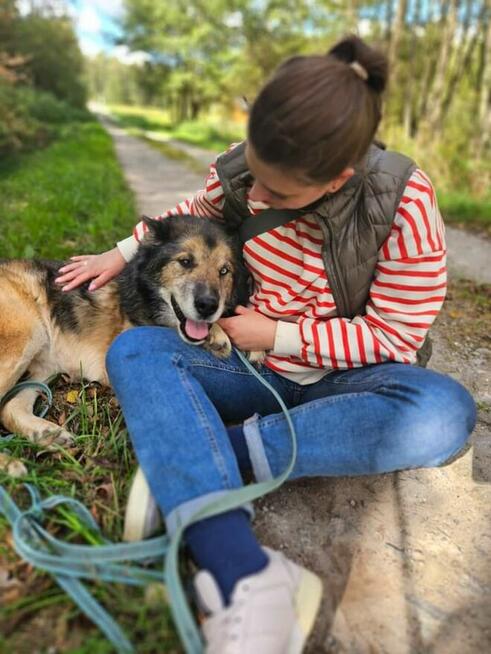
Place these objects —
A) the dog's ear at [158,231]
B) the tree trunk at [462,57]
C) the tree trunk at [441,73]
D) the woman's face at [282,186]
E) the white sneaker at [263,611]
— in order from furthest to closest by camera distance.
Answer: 1. the tree trunk at [462,57]
2. the tree trunk at [441,73]
3. the dog's ear at [158,231]
4. the woman's face at [282,186]
5. the white sneaker at [263,611]

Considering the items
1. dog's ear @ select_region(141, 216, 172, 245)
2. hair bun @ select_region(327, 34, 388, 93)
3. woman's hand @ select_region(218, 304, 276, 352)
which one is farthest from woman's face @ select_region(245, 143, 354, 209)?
dog's ear @ select_region(141, 216, 172, 245)

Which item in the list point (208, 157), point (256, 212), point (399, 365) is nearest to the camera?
point (399, 365)

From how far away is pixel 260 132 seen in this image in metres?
1.64

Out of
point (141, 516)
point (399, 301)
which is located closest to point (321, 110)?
point (399, 301)

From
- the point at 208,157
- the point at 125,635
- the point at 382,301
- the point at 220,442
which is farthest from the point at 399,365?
the point at 208,157

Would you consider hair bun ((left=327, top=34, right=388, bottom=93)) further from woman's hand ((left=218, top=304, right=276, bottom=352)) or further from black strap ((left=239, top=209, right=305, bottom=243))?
woman's hand ((left=218, top=304, right=276, bottom=352))

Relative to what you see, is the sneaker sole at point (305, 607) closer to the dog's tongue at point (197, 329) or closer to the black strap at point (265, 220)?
the dog's tongue at point (197, 329)

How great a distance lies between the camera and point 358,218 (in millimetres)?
2055

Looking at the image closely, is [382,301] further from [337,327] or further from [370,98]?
[370,98]

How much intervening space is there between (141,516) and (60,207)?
5.39m

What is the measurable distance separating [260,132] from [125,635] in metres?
1.69

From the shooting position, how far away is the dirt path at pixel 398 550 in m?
1.61

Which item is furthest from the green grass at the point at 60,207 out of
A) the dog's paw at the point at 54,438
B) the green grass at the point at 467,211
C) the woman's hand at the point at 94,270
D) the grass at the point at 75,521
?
the green grass at the point at 467,211

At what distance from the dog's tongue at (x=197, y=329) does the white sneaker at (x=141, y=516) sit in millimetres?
803
